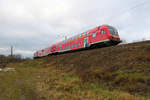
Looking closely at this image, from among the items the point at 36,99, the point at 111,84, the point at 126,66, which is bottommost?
the point at 36,99

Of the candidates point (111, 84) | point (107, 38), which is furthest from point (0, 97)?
point (107, 38)

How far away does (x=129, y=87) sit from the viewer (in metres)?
4.34

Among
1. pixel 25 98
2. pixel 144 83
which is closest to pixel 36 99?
pixel 25 98

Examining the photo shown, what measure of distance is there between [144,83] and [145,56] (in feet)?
7.71

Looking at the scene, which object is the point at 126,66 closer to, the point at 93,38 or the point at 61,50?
the point at 93,38

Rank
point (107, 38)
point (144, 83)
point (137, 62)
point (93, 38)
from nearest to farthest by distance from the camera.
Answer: point (144, 83)
point (137, 62)
point (107, 38)
point (93, 38)

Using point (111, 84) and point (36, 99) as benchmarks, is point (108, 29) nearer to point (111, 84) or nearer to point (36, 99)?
point (111, 84)

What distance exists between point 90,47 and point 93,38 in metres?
1.59

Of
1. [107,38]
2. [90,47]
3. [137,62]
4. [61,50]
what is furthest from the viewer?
[61,50]

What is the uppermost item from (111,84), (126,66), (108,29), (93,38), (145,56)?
(108,29)

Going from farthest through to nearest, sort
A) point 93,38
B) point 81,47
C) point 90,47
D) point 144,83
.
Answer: point 81,47 < point 90,47 < point 93,38 < point 144,83

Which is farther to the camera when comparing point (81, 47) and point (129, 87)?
point (81, 47)

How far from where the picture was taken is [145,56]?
586cm

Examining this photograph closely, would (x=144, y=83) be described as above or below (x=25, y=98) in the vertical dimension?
above
